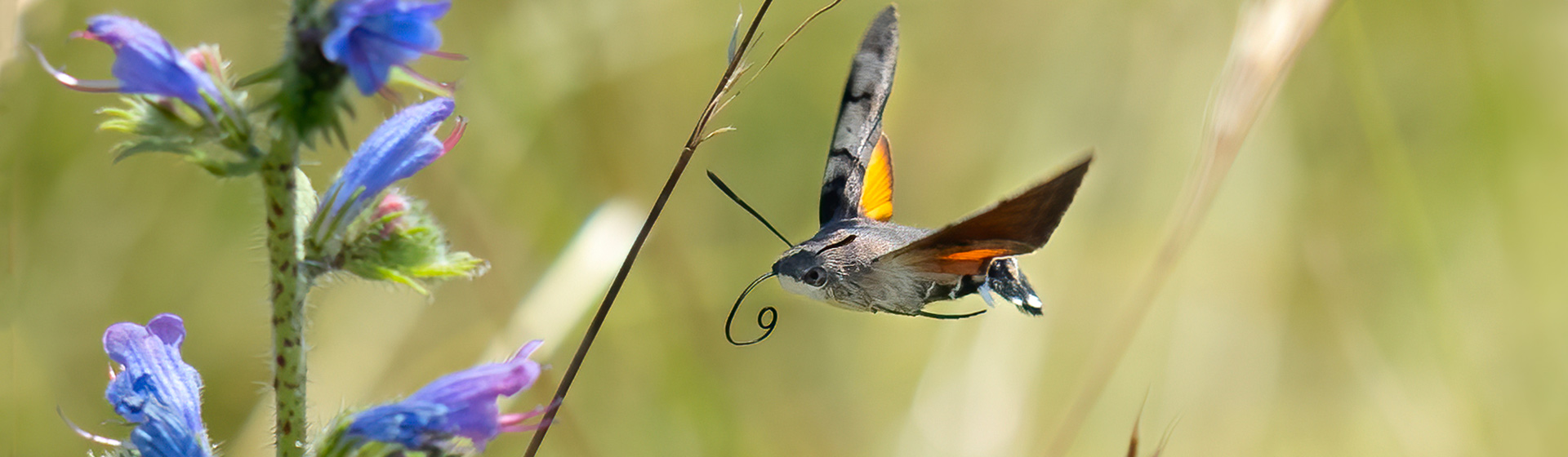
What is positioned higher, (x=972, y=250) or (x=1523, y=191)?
(x=1523, y=191)

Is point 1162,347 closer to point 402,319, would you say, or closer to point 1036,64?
point 1036,64

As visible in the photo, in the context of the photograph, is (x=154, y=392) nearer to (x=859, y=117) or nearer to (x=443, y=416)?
(x=443, y=416)

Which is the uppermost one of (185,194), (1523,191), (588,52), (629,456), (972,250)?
(1523,191)

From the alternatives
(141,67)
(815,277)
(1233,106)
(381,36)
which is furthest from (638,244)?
(1233,106)

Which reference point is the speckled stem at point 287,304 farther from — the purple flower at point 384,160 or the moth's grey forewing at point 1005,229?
the moth's grey forewing at point 1005,229

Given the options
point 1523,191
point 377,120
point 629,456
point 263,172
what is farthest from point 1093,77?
point 263,172

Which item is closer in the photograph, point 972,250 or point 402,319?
point 972,250

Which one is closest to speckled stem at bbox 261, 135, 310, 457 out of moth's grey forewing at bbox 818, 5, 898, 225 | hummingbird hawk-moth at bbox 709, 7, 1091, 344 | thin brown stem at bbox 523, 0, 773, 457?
thin brown stem at bbox 523, 0, 773, 457
